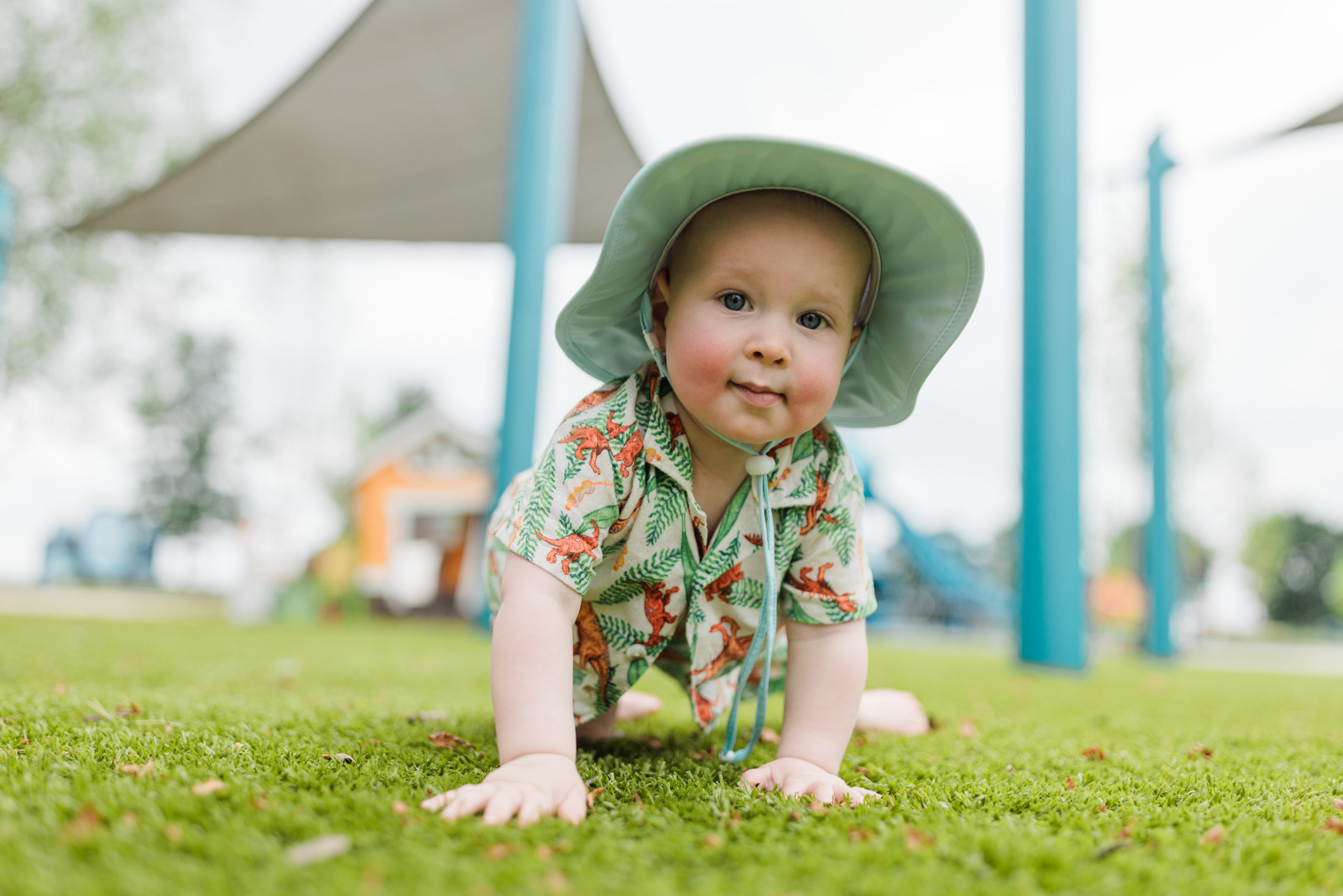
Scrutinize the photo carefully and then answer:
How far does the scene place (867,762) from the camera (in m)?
1.31

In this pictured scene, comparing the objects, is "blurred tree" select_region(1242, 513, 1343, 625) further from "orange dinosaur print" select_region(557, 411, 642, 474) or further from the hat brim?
"orange dinosaur print" select_region(557, 411, 642, 474)

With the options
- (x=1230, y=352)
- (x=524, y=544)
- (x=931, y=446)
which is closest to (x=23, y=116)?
(x=524, y=544)

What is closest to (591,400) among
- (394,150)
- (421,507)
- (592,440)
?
(592,440)

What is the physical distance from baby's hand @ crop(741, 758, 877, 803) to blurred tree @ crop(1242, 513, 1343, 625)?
111 feet

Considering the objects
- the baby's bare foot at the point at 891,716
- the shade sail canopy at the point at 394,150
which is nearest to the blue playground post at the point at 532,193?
the shade sail canopy at the point at 394,150

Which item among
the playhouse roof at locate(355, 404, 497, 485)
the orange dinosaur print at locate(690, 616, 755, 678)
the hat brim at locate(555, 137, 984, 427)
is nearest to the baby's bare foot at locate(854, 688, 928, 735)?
the orange dinosaur print at locate(690, 616, 755, 678)

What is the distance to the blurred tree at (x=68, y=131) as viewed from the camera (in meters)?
8.83

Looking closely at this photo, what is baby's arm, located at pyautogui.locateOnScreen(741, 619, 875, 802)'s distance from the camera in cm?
111

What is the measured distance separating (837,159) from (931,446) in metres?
19.0

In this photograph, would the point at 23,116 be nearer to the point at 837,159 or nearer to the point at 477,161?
the point at 477,161

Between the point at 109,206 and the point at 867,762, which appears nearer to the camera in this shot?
the point at 867,762

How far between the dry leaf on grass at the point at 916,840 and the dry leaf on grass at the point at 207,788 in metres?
0.63

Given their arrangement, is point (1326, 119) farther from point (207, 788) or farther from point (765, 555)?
point (207, 788)

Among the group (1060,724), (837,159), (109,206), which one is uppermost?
(109,206)
